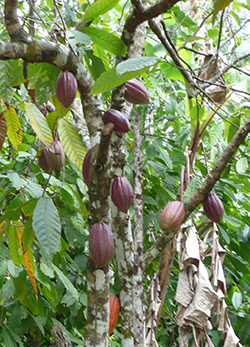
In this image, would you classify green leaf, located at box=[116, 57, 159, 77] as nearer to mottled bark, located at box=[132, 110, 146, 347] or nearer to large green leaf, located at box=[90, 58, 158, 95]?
large green leaf, located at box=[90, 58, 158, 95]

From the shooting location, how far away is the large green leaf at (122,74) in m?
0.71

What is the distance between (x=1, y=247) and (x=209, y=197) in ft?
3.08

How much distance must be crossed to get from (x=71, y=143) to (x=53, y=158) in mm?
100

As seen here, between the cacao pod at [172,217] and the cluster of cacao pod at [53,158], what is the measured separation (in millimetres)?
406

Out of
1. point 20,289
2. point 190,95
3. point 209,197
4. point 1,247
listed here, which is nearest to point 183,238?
point 209,197

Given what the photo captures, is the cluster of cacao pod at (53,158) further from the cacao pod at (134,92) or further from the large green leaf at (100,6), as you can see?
the large green leaf at (100,6)

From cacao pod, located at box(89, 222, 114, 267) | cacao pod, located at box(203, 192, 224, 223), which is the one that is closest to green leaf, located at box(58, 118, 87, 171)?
cacao pod, located at box(89, 222, 114, 267)

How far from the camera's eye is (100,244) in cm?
93

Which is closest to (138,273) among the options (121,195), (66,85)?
(121,195)

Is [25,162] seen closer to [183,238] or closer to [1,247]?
[1,247]

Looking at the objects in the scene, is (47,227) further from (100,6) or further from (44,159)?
(100,6)

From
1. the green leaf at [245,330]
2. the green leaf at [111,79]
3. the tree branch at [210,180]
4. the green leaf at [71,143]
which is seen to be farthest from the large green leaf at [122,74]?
the green leaf at [245,330]

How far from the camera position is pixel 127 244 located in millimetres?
1145

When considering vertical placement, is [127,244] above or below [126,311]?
above
